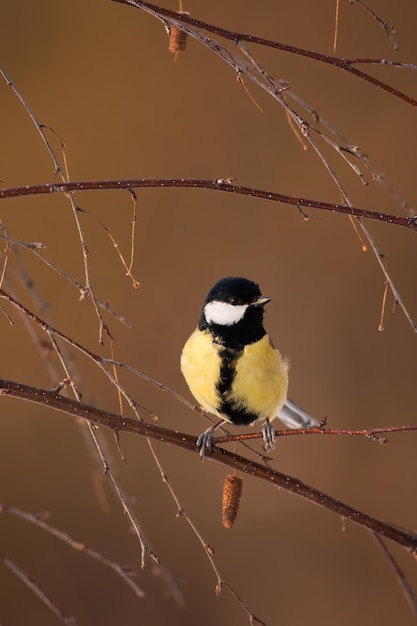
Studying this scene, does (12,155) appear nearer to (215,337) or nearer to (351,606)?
(215,337)

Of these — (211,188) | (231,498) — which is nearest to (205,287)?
(231,498)

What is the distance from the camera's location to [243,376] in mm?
1098

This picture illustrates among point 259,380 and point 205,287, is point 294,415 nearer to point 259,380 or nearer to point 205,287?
point 259,380

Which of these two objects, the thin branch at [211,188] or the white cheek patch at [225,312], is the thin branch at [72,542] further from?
the white cheek patch at [225,312]

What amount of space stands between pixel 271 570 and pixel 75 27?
4.49 feet

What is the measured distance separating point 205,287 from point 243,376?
2.51 ft

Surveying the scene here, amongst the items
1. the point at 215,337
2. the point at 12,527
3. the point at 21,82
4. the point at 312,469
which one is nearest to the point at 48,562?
the point at 12,527

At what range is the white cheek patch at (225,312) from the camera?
111 centimetres

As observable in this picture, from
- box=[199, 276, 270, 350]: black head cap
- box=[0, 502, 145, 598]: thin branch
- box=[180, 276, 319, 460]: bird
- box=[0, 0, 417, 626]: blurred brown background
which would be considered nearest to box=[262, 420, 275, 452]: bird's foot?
box=[180, 276, 319, 460]: bird

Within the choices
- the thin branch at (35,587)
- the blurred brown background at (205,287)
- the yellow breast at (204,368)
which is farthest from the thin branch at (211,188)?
the blurred brown background at (205,287)

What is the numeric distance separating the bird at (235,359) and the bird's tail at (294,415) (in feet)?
0.58

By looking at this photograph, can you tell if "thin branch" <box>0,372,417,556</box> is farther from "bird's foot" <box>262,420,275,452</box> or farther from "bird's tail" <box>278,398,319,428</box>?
"bird's tail" <box>278,398,319,428</box>

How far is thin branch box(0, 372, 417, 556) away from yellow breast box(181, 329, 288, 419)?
0.69 feet

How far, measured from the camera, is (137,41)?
1848 mm
